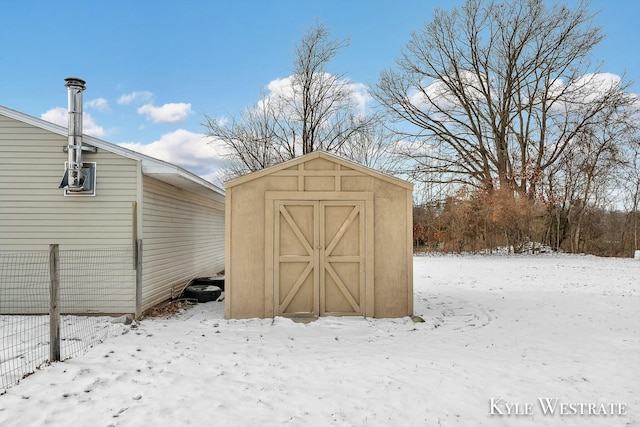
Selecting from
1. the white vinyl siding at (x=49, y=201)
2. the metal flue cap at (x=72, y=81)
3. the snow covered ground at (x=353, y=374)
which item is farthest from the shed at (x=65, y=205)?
the snow covered ground at (x=353, y=374)

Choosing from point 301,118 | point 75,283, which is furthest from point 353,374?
point 301,118

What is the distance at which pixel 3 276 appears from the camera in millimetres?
6820

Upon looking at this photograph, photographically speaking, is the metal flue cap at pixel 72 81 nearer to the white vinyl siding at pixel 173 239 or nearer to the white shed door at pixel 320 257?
the white vinyl siding at pixel 173 239

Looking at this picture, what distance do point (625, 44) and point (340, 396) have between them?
62.8ft

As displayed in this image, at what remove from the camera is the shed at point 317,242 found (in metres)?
6.69

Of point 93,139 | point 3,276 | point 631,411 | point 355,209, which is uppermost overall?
point 93,139

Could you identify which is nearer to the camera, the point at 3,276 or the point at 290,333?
the point at 290,333

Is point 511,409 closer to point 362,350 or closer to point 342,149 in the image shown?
point 362,350

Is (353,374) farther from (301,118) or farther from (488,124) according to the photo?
(488,124)

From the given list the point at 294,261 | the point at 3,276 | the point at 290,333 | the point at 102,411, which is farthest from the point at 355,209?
the point at 3,276

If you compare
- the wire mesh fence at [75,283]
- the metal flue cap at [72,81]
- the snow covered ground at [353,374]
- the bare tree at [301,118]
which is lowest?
the snow covered ground at [353,374]

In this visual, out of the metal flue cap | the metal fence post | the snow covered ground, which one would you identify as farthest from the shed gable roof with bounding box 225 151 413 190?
the metal flue cap

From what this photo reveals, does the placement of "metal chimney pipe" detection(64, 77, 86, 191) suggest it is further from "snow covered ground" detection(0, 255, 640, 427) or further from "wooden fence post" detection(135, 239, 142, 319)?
"snow covered ground" detection(0, 255, 640, 427)

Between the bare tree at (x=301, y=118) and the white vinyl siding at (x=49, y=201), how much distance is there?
14.6m
